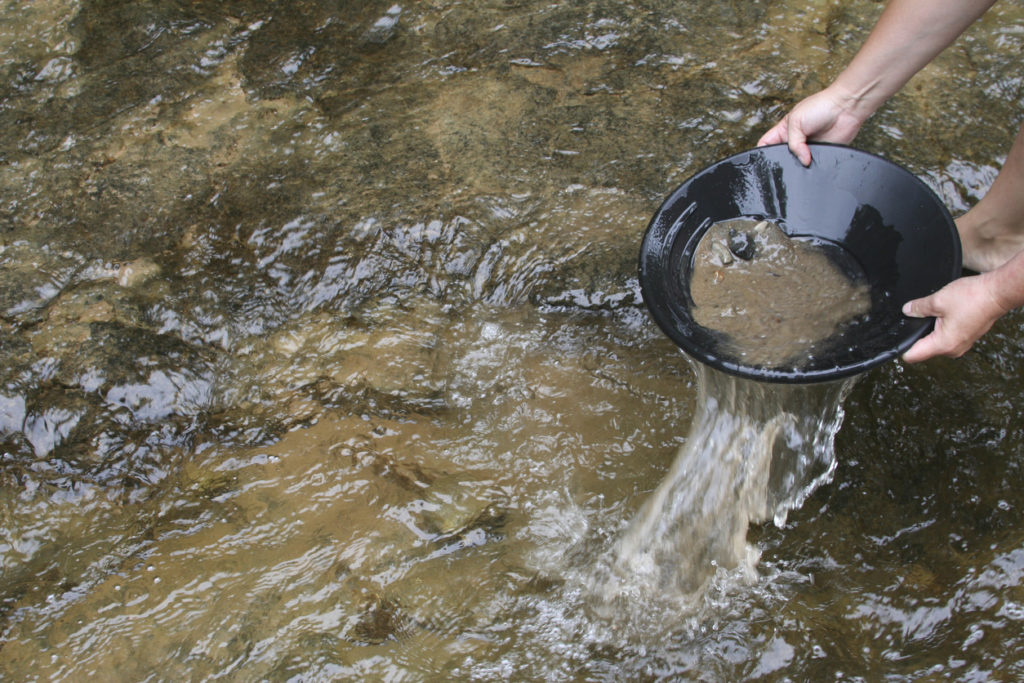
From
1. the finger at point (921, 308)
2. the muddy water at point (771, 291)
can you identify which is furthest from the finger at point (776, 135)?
the finger at point (921, 308)

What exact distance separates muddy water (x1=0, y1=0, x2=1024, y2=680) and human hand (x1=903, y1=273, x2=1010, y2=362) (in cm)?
40

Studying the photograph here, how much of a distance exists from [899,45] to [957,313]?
66 centimetres

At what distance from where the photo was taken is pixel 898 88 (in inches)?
72.7

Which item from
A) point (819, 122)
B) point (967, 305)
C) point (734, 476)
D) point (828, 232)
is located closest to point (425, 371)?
point (734, 476)

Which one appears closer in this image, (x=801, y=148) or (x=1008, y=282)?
(x=1008, y=282)

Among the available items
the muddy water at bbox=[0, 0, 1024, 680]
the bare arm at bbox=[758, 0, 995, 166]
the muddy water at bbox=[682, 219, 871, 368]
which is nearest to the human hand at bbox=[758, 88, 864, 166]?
the bare arm at bbox=[758, 0, 995, 166]

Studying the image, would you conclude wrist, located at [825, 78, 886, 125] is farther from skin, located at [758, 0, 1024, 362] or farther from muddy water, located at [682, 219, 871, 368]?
muddy water, located at [682, 219, 871, 368]

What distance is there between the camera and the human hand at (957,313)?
143cm

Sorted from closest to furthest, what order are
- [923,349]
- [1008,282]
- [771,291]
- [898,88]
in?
1. [1008,282]
2. [923,349]
3. [771,291]
4. [898,88]

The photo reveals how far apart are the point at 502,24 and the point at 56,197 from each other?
1.52 metres

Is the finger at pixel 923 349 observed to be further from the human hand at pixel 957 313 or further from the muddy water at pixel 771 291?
the muddy water at pixel 771 291

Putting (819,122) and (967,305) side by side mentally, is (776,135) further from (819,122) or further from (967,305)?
(967,305)

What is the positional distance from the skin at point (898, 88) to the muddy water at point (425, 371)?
25cm

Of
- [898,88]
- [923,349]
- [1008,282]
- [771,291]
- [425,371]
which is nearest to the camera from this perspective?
[1008,282]
